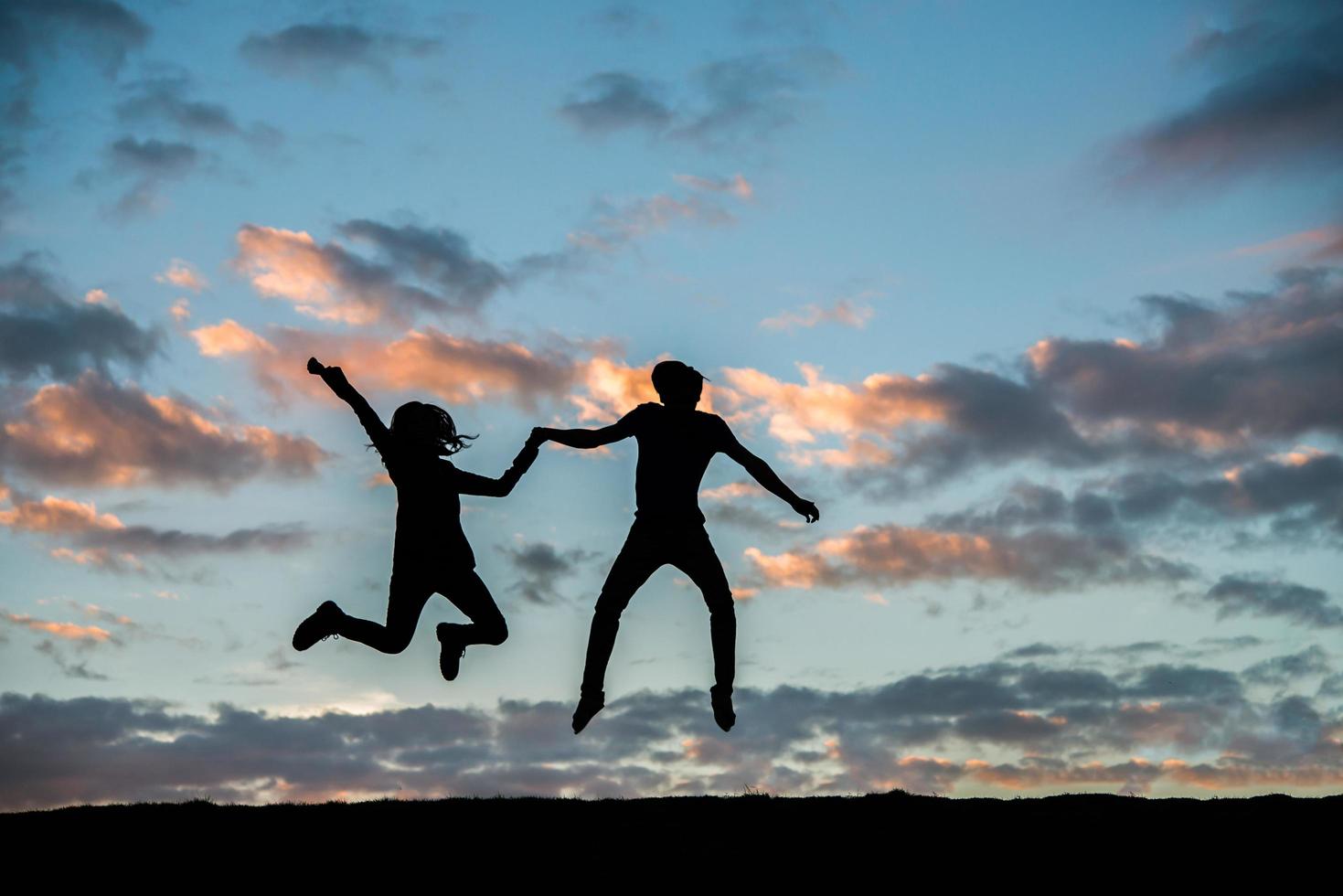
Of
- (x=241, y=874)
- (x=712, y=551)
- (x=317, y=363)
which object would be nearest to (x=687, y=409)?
(x=712, y=551)

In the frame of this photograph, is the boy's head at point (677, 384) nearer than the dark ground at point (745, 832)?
No

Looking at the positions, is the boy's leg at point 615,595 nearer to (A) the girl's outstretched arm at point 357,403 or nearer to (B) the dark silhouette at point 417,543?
(B) the dark silhouette at point 417,543

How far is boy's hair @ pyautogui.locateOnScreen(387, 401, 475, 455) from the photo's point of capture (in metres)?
13.4

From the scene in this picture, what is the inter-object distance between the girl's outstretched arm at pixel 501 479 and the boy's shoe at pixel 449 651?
1.34 metres

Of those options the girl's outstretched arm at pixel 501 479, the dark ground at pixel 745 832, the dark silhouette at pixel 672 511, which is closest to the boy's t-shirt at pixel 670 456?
the dark silhouette at pixel 672 511

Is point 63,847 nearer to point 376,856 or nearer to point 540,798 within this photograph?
point 376,856

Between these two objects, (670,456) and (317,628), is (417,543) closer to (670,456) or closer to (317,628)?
(317,628)

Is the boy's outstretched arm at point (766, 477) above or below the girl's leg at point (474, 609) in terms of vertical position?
above

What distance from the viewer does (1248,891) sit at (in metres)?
9.63

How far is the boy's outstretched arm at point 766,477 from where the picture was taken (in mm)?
13266


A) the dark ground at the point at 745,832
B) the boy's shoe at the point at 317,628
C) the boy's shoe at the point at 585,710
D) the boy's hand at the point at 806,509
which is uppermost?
the boy's hand at the point at 806,509

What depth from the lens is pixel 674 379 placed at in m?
13.3

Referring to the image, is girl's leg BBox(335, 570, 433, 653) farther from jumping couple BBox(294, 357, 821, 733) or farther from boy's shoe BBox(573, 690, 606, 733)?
boy's shoe BBox(573, 690, 606, 733)

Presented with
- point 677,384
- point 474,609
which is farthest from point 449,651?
point 677,384
